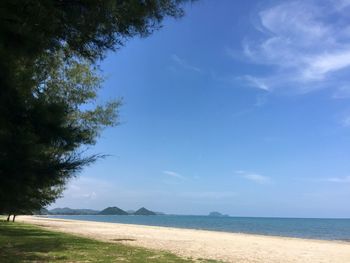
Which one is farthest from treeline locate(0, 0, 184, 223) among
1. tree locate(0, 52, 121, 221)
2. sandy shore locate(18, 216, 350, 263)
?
sandy shore locate(18, 216, 350, 263)

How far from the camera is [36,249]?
16.7m

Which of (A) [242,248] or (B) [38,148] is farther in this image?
(A) [242,248]

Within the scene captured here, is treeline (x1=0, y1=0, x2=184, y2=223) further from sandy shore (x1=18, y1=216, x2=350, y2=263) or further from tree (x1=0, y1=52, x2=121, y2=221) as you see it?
sandy shore (x1=18, y1=216, x2=350, y2=263)

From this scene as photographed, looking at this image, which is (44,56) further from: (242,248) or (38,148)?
(242,248)

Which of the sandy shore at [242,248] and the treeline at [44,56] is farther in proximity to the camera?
the sandy shore at [242,248]

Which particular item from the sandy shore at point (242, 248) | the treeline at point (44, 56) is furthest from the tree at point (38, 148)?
the sandy shore at point (242, 248)

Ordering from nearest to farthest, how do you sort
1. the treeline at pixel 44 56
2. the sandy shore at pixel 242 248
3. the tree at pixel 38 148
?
1. the treeline at pixel 44 56
2. the tree at pixel 38 148
3. the sandy shore at pixel 242 248

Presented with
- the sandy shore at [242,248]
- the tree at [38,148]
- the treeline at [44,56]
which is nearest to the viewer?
the treeline at [44,56]

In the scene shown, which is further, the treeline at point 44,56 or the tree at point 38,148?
the tree at point 38,148

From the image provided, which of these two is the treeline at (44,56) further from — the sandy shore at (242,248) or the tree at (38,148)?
the sandy shore at (242,248)

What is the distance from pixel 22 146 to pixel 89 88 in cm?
1156

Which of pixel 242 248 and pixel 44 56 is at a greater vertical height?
pixel 44 56

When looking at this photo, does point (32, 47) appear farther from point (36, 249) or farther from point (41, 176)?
point (36, 249)

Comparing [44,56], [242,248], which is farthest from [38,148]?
[242,248]
